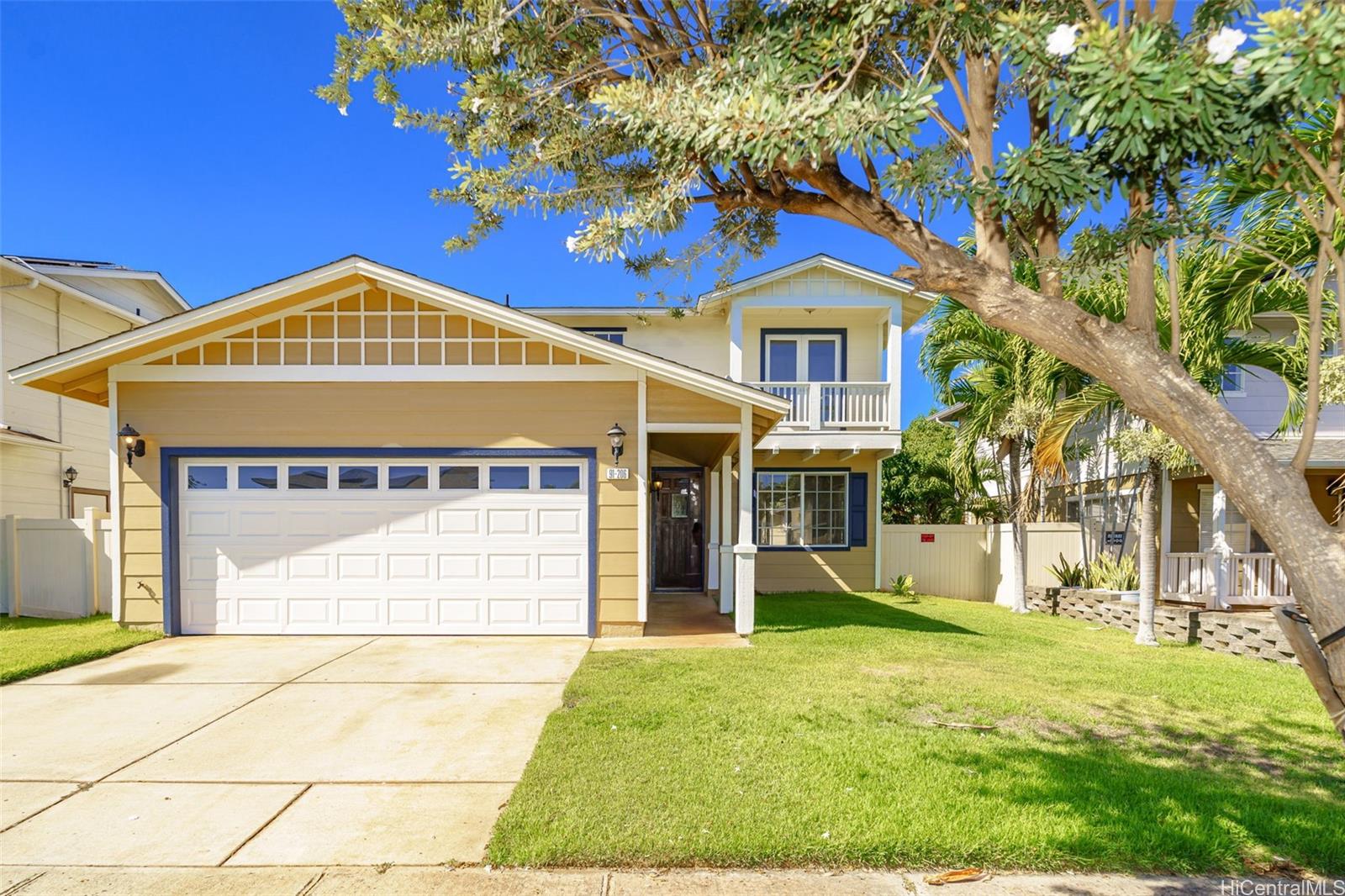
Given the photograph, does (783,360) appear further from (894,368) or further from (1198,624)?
(1198,624)

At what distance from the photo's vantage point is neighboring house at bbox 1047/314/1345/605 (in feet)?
29.0

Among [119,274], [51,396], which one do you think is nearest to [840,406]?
[51,396]

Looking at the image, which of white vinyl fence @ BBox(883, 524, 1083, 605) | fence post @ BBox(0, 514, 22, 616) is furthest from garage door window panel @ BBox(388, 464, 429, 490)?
white vinyl fence @ BBox(883, 524, 1083, 605)

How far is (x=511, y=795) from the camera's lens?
12.0ft

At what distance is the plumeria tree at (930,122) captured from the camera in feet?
7.45

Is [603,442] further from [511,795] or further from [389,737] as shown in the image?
[511,795]

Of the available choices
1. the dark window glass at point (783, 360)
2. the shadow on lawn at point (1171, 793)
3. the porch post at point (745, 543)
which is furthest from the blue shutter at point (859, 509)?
the shadow on lawn at point (1171, 793)

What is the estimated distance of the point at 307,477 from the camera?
26.2ft

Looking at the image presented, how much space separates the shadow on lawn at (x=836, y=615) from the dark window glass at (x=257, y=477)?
6.31 m

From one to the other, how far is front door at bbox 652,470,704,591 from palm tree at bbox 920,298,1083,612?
186 inches

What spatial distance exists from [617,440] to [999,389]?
6.53 metres

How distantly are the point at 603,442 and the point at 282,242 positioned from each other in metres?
12.5

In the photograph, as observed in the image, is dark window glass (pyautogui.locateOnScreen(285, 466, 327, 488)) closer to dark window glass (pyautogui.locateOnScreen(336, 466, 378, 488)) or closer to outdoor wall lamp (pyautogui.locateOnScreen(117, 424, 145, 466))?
dark window glass (pyautogui.locateOnScreen(336, 466, 378, 488))

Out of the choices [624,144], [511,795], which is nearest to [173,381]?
[624,144]
